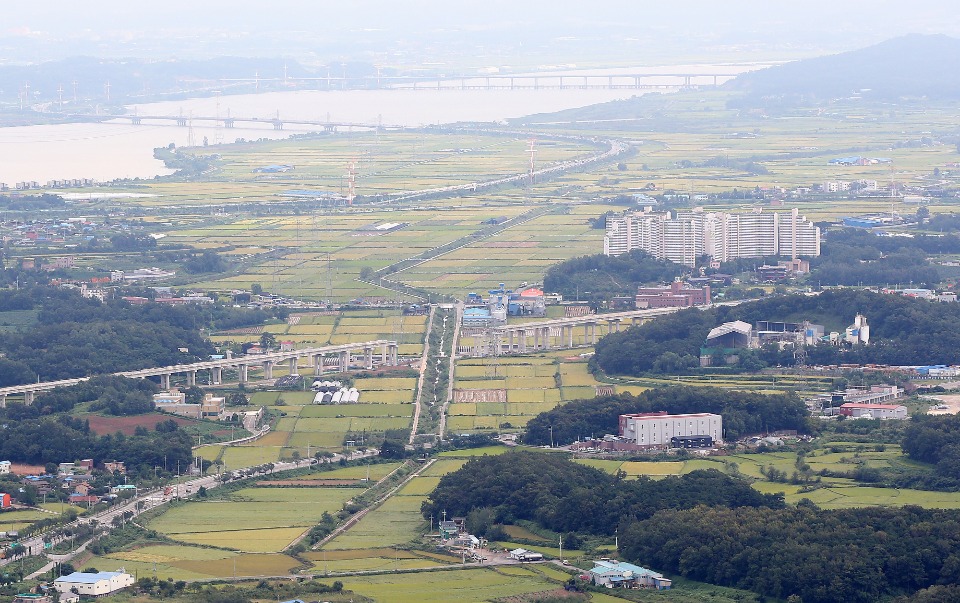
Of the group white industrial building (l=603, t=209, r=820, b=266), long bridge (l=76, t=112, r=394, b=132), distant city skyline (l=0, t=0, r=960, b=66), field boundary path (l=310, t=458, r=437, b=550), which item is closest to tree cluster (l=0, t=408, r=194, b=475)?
field boundary path (l=310, t=458, r=437, b=550)

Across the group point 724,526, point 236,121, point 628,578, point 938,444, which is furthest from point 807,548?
point 236,121

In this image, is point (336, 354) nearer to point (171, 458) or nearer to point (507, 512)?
point (171, 458)

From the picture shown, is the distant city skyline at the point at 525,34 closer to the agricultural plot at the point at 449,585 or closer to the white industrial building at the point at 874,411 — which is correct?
the white industrial building at the point at 874,411

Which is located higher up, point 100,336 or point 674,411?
point 100,336

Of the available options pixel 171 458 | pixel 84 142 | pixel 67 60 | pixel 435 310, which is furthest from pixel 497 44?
pixel 171 458

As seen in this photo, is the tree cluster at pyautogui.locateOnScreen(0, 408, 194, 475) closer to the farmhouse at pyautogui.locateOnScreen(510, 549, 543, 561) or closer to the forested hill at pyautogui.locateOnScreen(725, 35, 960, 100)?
the farmhouse at pyautogui.locateOnScreen(510, 549, 543, 561)

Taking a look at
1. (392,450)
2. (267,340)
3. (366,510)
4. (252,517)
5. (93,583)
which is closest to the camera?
(93,583)

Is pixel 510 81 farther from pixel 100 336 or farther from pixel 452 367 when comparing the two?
pixel 452 367
